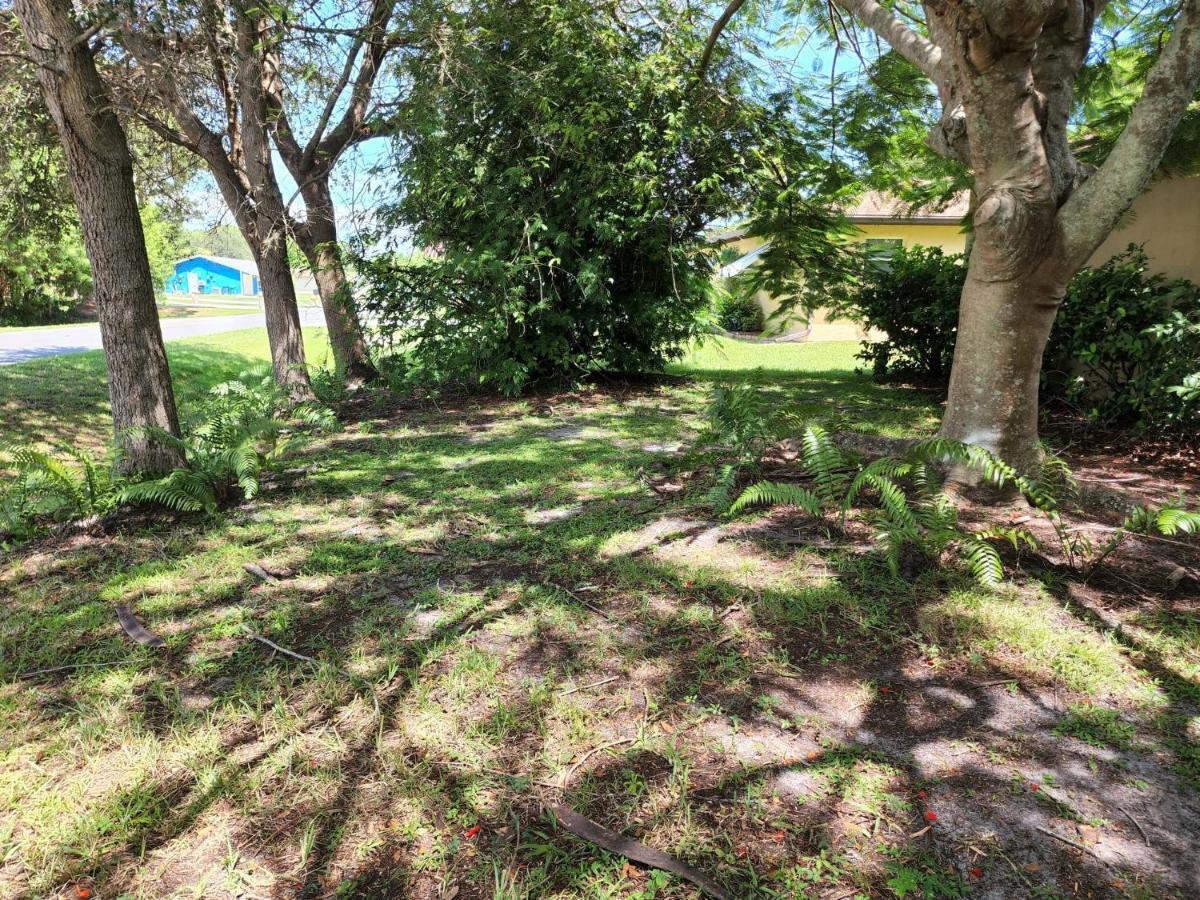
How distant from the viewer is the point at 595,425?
25.6 feet

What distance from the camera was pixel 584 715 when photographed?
101 inches

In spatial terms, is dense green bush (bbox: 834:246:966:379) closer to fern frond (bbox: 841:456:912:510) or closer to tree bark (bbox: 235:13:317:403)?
fern frond (bbox: 841:456:912:510)

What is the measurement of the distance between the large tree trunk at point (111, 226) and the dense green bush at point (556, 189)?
12.1ft

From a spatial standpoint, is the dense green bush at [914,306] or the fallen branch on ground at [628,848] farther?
the dense green bush at [914,306]

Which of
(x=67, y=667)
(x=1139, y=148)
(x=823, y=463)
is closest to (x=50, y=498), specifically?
(x=67, y=667)

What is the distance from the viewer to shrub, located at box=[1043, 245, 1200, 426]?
566cm

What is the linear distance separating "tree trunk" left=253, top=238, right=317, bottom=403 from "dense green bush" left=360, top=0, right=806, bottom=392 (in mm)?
1137

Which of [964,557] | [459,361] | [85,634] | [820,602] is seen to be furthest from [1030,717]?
[459,361]

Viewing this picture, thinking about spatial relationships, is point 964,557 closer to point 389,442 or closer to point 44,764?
point 44,764

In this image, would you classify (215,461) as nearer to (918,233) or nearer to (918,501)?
(918,501)

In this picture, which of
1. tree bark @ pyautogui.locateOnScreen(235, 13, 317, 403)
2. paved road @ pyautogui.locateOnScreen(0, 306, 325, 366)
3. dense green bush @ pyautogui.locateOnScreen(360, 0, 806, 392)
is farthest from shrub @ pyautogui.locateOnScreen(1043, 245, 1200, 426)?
paved road @ pyautogui.locateOnScreen(0, 306, 325, 366)

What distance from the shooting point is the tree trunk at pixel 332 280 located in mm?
9789

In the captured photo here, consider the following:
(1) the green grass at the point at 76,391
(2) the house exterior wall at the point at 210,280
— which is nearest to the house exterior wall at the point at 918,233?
(1) the green grass at the point at 76,391

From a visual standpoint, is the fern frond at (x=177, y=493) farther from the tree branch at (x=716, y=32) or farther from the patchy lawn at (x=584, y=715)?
the tree branch at (x=716, y=32)
